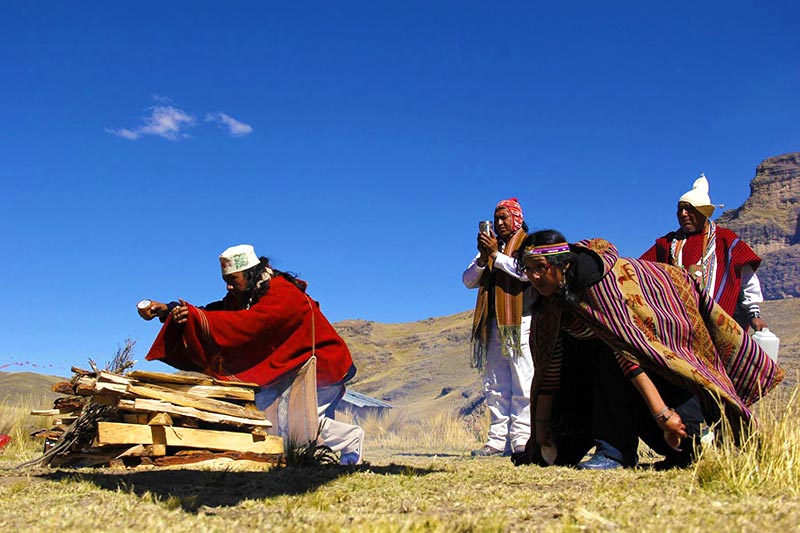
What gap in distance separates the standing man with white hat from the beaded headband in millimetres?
2407

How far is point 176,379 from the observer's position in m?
6.06

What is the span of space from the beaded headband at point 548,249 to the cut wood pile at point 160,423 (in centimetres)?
232

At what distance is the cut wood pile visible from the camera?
564 centimetres

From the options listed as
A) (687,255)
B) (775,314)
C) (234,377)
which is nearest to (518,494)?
(234,377)

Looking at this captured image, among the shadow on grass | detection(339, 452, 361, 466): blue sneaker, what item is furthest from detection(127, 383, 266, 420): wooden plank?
detection(339, 452, 361, 466): blue sneaker

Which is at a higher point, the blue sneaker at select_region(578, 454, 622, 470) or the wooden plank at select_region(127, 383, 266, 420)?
the wooden plank at select_region(127, 383, 266, 420)

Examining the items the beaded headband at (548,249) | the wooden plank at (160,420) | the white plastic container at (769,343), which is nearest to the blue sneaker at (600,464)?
the beaded headband at (548,249)

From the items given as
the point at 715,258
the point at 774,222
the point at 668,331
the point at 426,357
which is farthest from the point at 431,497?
the point at 774,222

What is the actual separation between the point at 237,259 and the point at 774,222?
107587mm

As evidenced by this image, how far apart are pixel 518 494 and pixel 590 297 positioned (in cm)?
150

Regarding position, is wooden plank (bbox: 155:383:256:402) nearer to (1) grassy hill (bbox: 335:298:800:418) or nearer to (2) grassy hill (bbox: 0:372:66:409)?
(1) grassy hill (bbox: 335:298:800:418)

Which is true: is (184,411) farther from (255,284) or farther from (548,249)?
(548,249)

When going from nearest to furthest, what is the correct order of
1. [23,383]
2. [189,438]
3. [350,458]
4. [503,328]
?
[189,438] → [350,458] → [503,328] → [23,383]

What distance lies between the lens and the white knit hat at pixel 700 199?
7.10m
